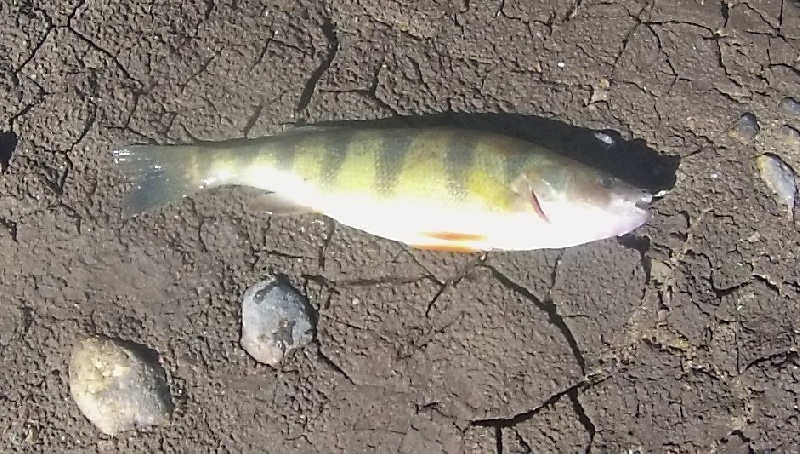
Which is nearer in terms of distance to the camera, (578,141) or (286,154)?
(286,154)

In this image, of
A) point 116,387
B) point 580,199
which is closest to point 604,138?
point 580,199

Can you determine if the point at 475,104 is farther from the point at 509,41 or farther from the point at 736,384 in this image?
the point at 736,384

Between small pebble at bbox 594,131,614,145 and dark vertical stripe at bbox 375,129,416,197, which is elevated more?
small pebble at bbox 594,131,614,145

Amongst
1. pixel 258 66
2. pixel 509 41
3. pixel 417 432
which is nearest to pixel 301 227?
pixel 258 66

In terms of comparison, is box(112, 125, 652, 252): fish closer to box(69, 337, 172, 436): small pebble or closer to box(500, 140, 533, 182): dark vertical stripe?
box(500, 140, 533, 182): dark vertical stripe

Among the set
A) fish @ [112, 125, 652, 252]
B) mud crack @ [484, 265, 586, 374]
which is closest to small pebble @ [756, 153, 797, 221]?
fish @ [112, 125, 652, 252]

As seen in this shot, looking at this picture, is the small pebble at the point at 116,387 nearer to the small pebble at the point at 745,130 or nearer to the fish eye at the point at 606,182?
the fish eye at the point at 606,182

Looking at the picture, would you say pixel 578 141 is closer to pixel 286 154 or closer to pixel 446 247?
pixel 446 247

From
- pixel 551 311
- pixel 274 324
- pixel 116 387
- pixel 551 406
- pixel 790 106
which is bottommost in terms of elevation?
pixel 116 387
